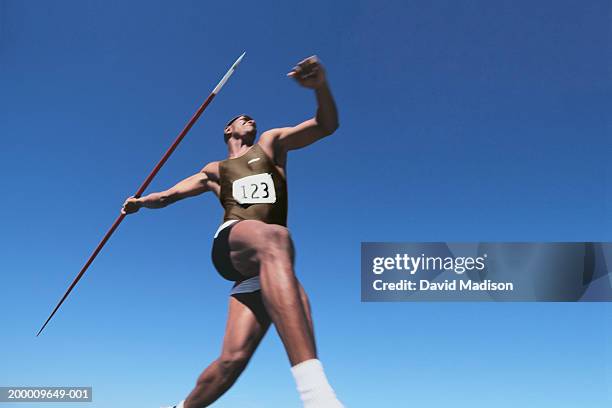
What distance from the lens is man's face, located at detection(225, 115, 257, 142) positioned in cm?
567

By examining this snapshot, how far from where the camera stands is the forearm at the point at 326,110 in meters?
4.38

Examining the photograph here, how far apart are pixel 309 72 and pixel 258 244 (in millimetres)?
1164

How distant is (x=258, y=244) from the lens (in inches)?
178

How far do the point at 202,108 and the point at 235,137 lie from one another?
1.27ft

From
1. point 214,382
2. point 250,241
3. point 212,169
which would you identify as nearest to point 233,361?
point 214,382

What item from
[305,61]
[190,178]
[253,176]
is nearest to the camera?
[305,61]

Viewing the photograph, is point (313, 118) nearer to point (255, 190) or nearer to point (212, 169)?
point (255, 190)

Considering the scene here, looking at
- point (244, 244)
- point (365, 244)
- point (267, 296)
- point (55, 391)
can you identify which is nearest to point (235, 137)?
point (244, 244)

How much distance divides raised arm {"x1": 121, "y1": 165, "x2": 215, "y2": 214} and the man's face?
19.5 inches

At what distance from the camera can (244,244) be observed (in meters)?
4.66

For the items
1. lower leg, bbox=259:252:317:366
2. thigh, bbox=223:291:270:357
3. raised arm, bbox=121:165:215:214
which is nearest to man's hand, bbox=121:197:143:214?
raised arm, bbox=121:165:215:214

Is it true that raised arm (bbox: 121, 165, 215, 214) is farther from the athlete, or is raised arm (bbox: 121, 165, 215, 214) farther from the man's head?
the man's head

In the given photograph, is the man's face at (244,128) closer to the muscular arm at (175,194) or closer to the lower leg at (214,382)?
the muscular arm at (175,194)

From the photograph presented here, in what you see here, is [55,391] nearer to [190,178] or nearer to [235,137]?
[190,178]
